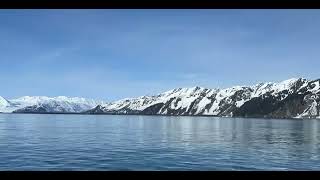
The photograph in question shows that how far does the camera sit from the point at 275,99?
169 m

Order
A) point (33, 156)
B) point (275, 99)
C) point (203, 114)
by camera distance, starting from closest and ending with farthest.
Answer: point (33, 156), point (275, 99), point (203, 114)
